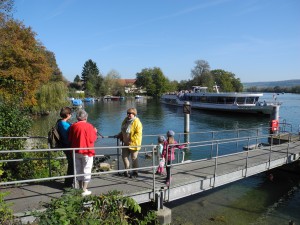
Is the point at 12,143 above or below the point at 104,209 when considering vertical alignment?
above

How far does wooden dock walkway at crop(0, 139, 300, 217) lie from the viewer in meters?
5.51

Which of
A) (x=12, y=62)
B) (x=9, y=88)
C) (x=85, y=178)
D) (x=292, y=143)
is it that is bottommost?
(x=292, y=143)

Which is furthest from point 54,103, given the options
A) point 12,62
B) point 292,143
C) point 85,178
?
point 85,178

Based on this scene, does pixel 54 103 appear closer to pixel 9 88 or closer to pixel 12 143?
pixel 9 88

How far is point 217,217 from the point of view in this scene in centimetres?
909

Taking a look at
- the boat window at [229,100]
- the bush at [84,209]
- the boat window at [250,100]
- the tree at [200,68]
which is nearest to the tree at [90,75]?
the tree at [200,68]

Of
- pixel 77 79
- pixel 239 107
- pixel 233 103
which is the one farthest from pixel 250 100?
pixel 77 79

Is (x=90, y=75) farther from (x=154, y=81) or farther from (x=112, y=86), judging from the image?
(x=154, y=81)

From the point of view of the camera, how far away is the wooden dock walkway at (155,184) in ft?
18.1

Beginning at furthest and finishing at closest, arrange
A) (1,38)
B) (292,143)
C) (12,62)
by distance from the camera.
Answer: (12,62), (1,38), (292,143)

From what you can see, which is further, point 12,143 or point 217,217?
point 217,217

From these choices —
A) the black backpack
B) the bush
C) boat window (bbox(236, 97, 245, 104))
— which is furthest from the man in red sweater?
boat window (bbox(236, 97, 245, 104))

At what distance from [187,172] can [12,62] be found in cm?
2142

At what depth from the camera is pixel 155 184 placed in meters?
6.73
